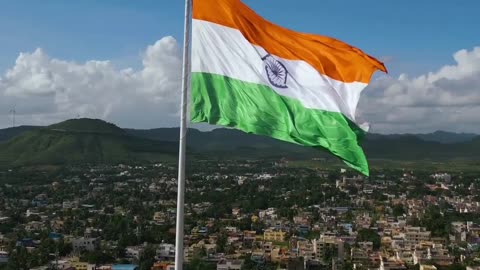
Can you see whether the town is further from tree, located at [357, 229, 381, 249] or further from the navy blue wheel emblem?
the navy blue wheel emblem

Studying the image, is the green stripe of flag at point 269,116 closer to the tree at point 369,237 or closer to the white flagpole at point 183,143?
the white flagpole at point 183,143

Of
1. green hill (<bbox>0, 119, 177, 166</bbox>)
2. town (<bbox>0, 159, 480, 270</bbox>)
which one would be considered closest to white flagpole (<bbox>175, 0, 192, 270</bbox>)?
town (<bbox>0, 159, 480, 270</bbox>)

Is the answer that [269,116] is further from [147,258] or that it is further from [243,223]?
[243,223]

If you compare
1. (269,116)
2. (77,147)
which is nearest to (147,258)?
(269,116)

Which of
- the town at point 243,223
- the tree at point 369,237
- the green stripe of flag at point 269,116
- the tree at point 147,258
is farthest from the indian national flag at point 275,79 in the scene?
the tree at point 369,237

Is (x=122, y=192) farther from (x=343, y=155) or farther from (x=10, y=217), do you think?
(x=343, y=155)

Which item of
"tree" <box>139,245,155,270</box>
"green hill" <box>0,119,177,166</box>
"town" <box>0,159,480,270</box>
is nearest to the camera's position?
"tree" <box>139,245,155,270</box>
